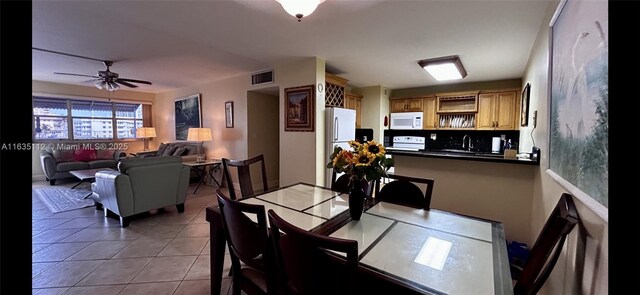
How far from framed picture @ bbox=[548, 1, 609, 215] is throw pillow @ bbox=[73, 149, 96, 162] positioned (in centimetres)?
782

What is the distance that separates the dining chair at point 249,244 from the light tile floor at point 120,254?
0.68m

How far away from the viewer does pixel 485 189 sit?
252 centimetres

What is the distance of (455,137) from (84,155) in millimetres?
8293

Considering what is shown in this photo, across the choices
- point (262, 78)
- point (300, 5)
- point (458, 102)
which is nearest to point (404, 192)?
point (300, 5)

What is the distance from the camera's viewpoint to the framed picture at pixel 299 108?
3766 mm

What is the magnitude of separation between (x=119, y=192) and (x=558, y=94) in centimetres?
410

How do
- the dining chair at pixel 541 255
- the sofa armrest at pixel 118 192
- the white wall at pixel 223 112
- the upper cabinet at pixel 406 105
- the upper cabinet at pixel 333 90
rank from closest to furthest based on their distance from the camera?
the dining chair at pixel 541 255, the sofa armrest at pixel 118 192, the upper cabinet at pixel 333 90, the white wall at pixel 223 112, the upper cabinet at pixel 406 105

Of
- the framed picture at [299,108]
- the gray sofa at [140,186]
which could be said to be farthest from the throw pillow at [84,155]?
the framed picture at [299,108]

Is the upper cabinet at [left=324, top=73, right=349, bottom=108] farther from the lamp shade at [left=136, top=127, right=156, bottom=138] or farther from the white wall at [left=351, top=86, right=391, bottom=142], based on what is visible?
the lamp shade at [left=136, top=127, right=156, bottom=138]

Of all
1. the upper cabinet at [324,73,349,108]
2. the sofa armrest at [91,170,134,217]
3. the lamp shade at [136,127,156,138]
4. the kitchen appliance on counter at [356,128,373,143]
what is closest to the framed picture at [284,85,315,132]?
the upper cabinet at [324,73,349,108]

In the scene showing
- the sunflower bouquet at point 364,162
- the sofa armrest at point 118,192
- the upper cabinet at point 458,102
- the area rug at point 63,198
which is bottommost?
the area rug at point 63,198

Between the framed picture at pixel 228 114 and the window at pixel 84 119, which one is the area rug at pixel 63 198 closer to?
the window at pixel 84 119

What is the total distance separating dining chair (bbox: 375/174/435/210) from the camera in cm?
189

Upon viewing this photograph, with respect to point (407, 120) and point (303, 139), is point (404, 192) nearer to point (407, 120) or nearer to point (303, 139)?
point (303, 139)
